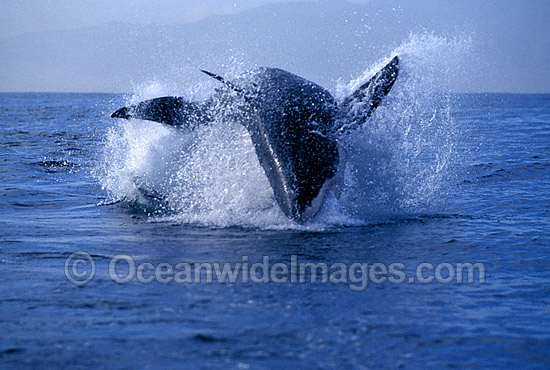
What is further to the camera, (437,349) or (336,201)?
(336,201)

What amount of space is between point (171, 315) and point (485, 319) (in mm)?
2841

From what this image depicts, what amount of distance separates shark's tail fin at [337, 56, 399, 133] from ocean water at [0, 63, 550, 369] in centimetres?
40

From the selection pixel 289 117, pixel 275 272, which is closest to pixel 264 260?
pixel 275 272

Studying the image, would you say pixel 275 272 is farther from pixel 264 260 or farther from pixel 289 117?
pixel 289 117

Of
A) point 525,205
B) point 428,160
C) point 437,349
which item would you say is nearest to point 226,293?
point 437,349

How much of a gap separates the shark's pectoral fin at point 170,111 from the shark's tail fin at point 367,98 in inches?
111

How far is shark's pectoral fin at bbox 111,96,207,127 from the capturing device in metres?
12.0

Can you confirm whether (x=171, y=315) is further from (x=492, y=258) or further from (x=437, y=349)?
(x=492, y=258)

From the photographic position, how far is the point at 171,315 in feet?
18.4

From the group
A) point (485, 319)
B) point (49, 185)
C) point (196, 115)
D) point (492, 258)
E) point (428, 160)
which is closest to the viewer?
point (485, 319)

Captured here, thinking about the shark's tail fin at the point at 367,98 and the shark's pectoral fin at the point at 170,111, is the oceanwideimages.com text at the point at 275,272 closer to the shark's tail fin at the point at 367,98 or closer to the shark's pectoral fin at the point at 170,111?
the shark's tail fin at the point at 367,98

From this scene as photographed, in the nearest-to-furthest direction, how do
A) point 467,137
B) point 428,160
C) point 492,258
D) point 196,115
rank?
point 492,258 → point 196,115 → point 428,160 → point 467,137

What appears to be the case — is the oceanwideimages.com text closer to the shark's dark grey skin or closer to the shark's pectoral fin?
the shark's dark grey skin

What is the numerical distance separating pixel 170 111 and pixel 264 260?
5.54m
